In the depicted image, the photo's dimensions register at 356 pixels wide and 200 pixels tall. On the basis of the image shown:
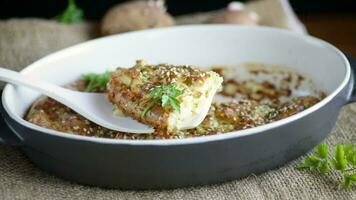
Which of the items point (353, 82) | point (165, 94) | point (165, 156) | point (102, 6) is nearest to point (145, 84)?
point (165, 94)

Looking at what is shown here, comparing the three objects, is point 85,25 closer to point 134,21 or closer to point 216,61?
point 134,21

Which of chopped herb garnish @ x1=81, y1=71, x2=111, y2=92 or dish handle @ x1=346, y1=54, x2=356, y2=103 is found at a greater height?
dish handle @ x1=346, y1=54, x2=356, y2=103

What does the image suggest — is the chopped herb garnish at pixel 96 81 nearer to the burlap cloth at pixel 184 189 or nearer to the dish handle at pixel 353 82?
the burlap cloth at pixel 184 189

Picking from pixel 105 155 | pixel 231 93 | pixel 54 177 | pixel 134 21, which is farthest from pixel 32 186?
pixel 134 21

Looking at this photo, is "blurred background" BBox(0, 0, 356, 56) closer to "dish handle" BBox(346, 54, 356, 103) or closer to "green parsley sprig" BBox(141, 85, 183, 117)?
"dish handle" BBox(346, 54, 356, 103)

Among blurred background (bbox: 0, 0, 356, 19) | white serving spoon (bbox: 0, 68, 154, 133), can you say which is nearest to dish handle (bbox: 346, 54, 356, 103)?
white serving spoon (bbox: 0, 68, 154, 133)

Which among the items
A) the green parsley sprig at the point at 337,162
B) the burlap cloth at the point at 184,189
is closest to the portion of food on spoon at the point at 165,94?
the burlap cloth at the point at 184,189
